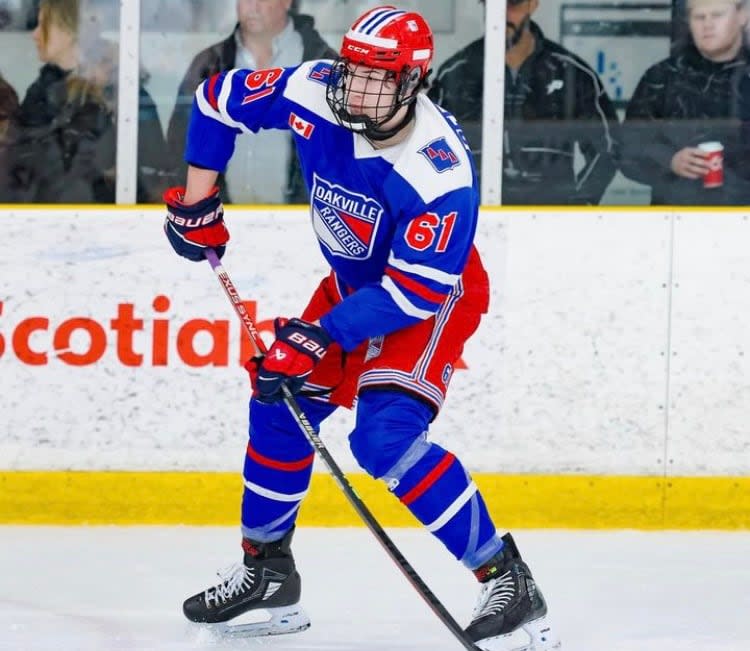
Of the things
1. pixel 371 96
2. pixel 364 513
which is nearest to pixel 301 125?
pixel 371 96

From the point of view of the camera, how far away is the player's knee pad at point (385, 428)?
8.53 ft

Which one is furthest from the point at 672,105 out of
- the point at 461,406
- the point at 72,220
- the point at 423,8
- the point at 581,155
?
the point at 72,220

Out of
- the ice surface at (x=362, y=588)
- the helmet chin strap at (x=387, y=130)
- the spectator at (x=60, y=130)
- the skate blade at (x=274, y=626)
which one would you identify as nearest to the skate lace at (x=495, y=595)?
the ice surface at (x=362, y=588)

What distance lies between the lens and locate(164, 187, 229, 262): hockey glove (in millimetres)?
2926

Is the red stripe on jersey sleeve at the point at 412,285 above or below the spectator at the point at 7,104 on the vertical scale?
below

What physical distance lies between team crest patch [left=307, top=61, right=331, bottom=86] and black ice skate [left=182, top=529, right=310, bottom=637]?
2.85ft

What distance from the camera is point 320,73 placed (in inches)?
110

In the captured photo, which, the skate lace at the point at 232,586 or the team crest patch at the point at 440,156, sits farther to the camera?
the skate lace at the point at 232,586

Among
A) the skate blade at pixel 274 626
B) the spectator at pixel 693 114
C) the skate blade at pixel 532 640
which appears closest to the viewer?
the skate blade at pixel 532 640

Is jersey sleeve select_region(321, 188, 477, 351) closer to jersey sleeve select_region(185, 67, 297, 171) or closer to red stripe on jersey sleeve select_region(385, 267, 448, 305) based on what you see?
red stripe on jersey sleeve select_region(385, 267, 448, 305)

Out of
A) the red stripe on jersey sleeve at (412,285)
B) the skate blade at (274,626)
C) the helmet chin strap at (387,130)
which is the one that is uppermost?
the helmet chin strap at (387,130)

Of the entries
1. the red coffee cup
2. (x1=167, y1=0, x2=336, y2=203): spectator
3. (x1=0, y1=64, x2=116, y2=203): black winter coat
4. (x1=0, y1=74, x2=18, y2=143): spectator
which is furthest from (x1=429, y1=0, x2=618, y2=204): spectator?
(x1=0, y1=74, x2=18, y2=143): spectator

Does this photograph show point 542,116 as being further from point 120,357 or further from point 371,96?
point 371,96

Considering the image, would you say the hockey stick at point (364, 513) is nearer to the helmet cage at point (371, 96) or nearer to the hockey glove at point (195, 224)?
the hockey glove at point (195, 224)
